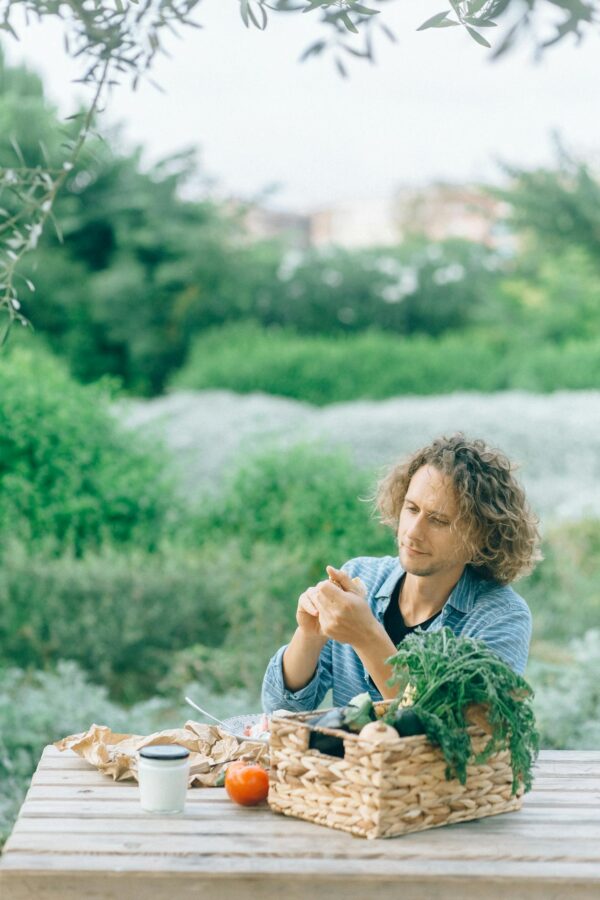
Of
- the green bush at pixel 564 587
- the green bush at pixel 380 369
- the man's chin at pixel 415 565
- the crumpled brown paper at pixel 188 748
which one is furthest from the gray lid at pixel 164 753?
the green bush at pixel 380 369

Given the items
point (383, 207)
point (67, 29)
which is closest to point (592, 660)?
point (67, 29)

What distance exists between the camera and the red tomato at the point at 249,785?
220 centimetres

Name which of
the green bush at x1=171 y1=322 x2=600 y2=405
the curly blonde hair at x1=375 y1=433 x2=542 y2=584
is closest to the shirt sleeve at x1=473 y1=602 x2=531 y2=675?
the curly blonde hair at x1=375 y1=433 x2=542 y2=584

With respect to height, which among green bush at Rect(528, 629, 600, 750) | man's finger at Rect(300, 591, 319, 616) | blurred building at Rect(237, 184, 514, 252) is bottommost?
blurred building at Rect(237, 184, 514, 252)

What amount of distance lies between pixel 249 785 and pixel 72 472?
405 centimetres

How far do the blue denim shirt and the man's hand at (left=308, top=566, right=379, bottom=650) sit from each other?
0.24 meters

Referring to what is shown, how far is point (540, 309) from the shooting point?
14.8 meters

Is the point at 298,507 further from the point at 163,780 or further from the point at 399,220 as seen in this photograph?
the point at 399,220

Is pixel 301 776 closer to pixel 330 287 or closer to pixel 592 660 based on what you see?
pixel 592 660

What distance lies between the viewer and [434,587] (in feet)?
8.71

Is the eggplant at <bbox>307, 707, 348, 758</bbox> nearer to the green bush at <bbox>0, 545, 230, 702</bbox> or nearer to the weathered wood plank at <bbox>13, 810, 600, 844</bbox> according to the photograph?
the weathered wood plank at <bbox>13, 810, 600, 844</bbox>

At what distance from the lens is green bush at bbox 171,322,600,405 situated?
11773 millimetres

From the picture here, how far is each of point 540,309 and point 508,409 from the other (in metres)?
5.73

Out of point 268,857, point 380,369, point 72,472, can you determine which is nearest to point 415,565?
Answer: point 268,857
